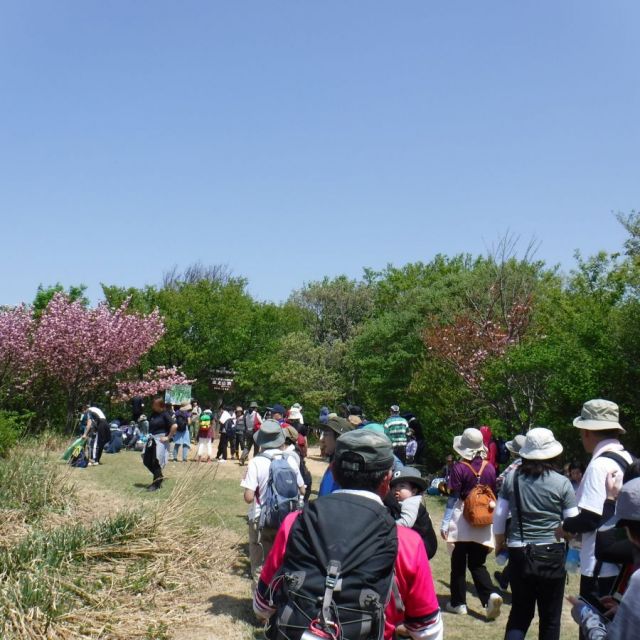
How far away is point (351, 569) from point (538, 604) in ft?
9.21

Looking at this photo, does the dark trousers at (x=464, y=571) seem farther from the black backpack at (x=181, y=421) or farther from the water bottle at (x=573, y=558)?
the black backpack at (x=181, y=421)

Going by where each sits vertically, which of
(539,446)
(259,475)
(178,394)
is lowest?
(178,394)

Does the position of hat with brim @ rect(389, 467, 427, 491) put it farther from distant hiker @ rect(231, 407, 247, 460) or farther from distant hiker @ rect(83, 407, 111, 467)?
distant hiker @ rect(231, 407, 247, 460)

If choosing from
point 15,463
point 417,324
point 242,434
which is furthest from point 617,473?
point 417,324

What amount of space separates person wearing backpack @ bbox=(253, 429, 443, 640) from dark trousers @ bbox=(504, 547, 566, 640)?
7.32 ft

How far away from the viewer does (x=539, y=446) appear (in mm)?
4770

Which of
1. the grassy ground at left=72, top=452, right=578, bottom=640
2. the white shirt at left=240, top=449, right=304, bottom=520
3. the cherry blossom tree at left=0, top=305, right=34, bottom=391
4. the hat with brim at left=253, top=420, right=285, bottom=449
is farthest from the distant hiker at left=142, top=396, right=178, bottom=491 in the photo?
the cherry blossom tree at left=0, top=305, right=34, bottom=391

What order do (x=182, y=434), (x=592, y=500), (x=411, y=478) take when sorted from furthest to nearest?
(x=182, y=434) < (x=411, y=478) < (x=592, y=500)

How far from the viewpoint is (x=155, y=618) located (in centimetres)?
582

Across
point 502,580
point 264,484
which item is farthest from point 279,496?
point 502,580

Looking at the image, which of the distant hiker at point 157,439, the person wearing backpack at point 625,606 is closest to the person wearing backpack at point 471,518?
the person wearing backpack at point 625,606

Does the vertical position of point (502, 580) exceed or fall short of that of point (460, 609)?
it exceeds it

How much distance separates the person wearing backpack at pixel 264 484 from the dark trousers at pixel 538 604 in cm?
220

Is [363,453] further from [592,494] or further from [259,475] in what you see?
[259,475]
